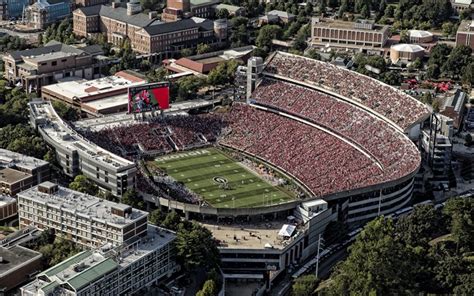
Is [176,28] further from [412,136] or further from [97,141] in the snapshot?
[412,136]

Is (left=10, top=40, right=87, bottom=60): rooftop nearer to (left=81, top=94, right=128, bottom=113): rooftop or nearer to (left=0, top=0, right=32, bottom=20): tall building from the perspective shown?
(left=81, top=94, right=128, bottom=113): rooftop

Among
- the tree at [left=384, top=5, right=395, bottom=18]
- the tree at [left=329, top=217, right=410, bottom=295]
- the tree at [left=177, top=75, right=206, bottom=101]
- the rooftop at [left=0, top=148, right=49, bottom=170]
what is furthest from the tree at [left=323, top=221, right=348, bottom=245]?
the tree at [left=384, top=5, right=395, bottom=18]

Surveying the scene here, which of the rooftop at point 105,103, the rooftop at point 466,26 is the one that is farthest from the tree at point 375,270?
the rooftop at point 466,26

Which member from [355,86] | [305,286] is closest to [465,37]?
[355,86]

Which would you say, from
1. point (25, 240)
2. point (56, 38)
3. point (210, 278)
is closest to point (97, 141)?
point (25, 240)

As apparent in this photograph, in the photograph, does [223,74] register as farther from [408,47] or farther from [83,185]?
[83,185]

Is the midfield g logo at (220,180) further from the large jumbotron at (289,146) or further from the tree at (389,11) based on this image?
the tree at (389,11)
